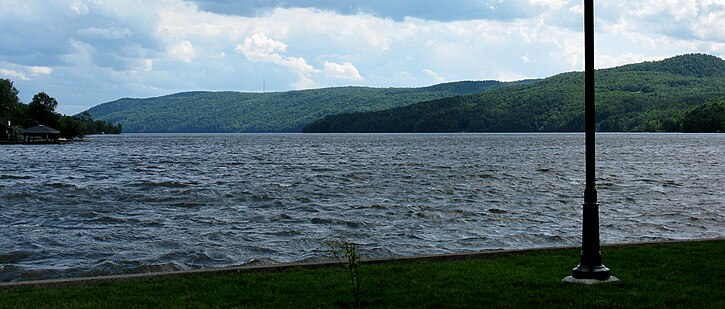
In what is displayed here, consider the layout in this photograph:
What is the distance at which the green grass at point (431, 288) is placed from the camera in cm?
989

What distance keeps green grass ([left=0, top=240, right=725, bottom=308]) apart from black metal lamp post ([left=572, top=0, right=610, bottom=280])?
32 cm

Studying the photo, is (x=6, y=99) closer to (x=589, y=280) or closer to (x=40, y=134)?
(x=40, y=134)

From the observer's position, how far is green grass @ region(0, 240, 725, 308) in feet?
32.4

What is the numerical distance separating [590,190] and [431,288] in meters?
2.61

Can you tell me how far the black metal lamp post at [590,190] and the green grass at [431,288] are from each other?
1.04 ft

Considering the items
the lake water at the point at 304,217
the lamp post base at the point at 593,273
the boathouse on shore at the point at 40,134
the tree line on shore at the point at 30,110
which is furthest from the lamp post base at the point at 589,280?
the tree line on shore at the point at 30,110

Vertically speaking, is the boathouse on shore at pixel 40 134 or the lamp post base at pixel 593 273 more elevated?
the boathouse on shore at pixel 40 134

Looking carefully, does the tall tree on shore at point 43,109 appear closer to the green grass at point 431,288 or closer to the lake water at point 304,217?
the lake water at point 304,217

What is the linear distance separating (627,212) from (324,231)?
1077 cm

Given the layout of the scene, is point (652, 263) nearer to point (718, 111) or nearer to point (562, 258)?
point (562, 258)

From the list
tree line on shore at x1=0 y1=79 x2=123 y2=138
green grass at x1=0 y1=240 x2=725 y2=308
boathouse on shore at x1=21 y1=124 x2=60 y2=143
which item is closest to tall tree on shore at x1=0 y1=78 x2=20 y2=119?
tree line on shore at x1=0 y1=79 x2=123 y2=138

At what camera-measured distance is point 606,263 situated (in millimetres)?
12461

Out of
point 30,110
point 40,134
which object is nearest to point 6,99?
point 30,110

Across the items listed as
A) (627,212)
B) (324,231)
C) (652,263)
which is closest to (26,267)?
(324,231)
